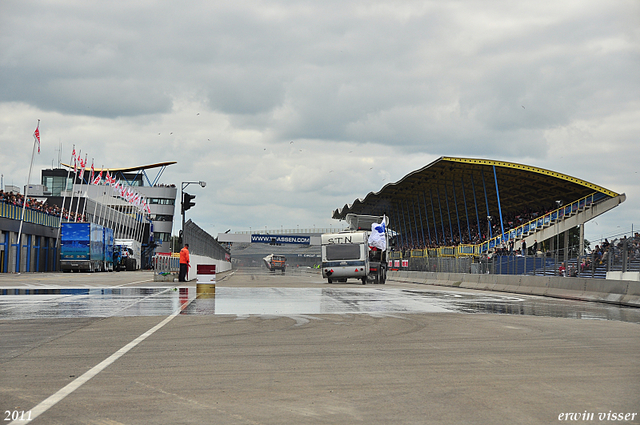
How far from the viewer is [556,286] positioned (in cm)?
2552

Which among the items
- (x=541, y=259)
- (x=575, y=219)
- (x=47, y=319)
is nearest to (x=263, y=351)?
(x=47, y=319)

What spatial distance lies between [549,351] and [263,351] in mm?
3836

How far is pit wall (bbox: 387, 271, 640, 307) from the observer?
2062 centimetres

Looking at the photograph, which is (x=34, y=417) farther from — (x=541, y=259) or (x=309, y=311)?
(x=541, y=259)

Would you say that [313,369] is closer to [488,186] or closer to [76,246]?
[76,246]

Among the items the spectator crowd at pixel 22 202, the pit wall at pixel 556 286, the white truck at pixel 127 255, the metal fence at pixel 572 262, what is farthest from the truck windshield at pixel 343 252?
the white truck at pixel 127 255

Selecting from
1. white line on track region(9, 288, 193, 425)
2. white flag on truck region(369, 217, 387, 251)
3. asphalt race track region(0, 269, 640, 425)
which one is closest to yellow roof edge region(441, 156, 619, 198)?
white flag on truck region(369, 217, 387, 251)

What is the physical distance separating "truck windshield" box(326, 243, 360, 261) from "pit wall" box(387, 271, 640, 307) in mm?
5141

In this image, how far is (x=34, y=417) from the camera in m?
5.46

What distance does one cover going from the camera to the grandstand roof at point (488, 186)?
54.4 metres

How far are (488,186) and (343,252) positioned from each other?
31.3m

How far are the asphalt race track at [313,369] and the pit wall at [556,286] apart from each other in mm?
7180

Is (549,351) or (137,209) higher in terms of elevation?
(137,209)

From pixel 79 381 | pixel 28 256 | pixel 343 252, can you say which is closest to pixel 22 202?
pixel 28 256
